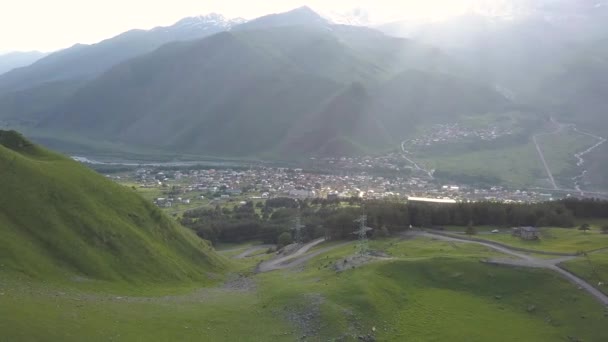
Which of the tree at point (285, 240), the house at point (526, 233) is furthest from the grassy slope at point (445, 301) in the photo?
the tree at point (285, 240)

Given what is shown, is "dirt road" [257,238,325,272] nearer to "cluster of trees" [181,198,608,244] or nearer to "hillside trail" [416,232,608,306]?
"cluster of trees" [181,198,608,244]

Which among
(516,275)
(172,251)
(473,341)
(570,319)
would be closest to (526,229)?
(516,275)

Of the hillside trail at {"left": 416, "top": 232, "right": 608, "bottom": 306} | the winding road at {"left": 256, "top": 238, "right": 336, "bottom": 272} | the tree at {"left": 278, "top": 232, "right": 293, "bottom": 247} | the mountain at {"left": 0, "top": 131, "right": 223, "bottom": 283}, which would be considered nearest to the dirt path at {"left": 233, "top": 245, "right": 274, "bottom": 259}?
the tree at {"left": 278, "top": 232, "right": 293, "bottom": 247}

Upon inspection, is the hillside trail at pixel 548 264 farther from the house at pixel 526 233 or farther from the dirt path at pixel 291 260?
the dirt path at pixel 291 260

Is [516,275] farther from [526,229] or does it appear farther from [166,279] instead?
[166,279]

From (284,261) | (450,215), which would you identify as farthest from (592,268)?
(284,261)

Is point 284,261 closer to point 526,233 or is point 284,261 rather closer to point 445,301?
point 445,301
